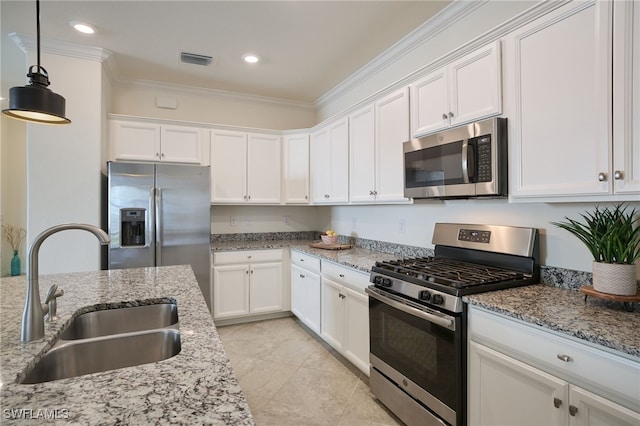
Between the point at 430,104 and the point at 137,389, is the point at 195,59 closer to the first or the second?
the point at 430,104

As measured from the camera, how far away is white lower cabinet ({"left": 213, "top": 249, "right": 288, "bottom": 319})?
353 cm

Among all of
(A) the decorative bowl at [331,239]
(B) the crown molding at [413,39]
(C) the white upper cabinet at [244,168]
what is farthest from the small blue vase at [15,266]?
Result: (B) the crown molding at [413,39]

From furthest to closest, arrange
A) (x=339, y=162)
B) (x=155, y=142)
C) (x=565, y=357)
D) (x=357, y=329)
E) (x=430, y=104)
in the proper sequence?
(x=155, y=142) → (x=339, y=162) → (x=357, y=329) → (x=430, y=104) → (x=565, y=357)

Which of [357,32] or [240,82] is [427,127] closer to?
[357,32]

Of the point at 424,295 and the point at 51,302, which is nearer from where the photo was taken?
the point at 51,302

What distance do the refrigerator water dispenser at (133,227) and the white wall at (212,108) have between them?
131 cm

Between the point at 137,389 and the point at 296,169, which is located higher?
the point at 296,169

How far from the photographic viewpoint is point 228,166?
3822 mm

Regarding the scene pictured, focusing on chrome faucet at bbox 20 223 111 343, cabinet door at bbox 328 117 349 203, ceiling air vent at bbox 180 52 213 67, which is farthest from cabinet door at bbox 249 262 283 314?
chrome faucet at bbox 20 223 111 343

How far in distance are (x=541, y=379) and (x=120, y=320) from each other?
5.94ft

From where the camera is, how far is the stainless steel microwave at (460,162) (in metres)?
1.74

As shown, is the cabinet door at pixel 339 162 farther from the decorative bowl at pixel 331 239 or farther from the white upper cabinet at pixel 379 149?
the decorative bowl at pixel 331 239

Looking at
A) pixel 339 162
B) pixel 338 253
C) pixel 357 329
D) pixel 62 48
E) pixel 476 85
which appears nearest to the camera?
pixel 476 85

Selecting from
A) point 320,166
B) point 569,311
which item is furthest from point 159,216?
point 569,311
